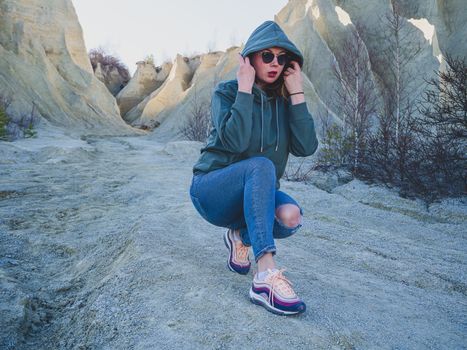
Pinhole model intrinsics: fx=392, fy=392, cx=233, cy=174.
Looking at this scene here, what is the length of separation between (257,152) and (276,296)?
2.49 feet

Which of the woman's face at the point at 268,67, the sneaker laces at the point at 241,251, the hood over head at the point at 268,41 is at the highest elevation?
the hood over head at the point at 268,41

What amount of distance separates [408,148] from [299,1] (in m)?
15.3

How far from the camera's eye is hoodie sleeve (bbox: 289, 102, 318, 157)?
82.9 inches

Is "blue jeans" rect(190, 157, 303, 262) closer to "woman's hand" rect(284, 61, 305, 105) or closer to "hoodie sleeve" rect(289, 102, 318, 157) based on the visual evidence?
"hoodie sleeve" rect(289, 102, 318, 157)

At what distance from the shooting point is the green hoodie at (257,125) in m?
1.92

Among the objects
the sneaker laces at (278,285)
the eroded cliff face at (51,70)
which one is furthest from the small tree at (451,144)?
the eroded cliff face at (51,70)

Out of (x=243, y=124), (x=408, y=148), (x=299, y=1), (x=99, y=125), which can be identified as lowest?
(x=99, y=125)

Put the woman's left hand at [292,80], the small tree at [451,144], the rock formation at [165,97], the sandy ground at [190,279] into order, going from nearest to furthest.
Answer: the sandy ground at [190,279] → the woman's left hand at [292,80] → the small tree at [451,144] → the rock formation at [165,97]

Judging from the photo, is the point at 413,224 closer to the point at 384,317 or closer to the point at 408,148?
the point at 408,148

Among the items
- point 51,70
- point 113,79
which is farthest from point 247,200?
point 113,79

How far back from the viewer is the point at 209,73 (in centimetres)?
2228

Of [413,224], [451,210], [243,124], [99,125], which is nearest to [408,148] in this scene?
[451,210]

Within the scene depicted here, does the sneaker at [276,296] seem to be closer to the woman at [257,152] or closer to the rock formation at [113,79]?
the woman at [257,152]

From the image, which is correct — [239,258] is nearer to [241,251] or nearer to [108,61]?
[241,251]
